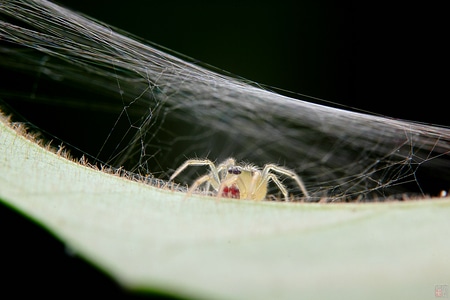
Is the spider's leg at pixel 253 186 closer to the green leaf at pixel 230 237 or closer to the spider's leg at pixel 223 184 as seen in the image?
the spider's leg at pixel 223 184

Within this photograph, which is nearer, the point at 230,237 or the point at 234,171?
the point at 230,237

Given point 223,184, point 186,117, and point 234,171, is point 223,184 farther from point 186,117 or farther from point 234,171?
point 186,117

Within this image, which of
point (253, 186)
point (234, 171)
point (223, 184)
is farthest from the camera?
point (234, 171)

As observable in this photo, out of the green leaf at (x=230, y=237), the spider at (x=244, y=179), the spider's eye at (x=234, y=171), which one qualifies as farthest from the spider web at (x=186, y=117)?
the green leaf at (x=230, y=237)

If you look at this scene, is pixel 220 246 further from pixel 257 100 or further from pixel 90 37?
pixel 257 100

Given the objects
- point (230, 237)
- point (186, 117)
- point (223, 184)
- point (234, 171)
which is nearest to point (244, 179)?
point (234, 171)

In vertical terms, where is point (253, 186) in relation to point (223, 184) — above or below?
below

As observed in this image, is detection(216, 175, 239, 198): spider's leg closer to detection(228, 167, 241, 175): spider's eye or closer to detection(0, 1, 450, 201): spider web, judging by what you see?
detection(228, 167, 241, 175): spider's eye
